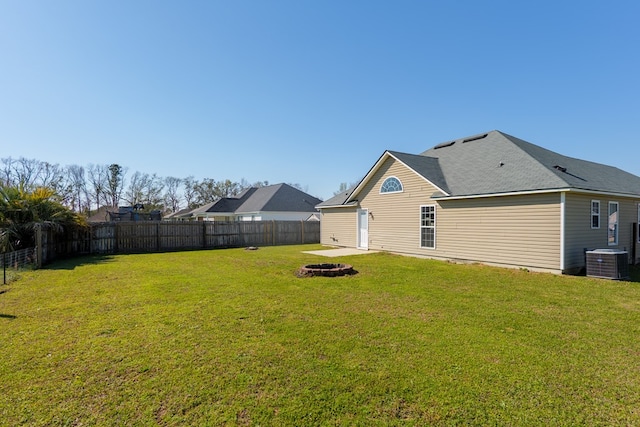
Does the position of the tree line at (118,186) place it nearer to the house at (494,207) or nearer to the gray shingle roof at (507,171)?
the house at (494,207)

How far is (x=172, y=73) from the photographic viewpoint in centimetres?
1274

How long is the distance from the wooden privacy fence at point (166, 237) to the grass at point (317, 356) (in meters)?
7.25

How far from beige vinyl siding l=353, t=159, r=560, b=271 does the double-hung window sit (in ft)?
0.55

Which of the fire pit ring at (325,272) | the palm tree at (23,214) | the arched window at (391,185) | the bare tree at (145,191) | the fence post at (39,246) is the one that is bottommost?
the fire pit ring at (325,272)

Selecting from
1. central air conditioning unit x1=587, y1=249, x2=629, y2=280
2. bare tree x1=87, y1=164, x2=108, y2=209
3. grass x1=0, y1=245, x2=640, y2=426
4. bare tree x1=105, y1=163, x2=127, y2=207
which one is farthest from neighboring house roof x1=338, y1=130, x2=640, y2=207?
bare tree x1=87, y1=164, x2=108, y2=209

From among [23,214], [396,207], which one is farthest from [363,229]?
[23,214]

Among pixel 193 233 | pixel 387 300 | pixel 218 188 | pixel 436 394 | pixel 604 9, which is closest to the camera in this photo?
pixel 436 394

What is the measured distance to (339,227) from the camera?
18.3 meters

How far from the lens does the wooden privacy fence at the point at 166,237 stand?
44.4ft

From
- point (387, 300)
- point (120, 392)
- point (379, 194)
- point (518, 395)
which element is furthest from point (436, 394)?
point (379, 194)

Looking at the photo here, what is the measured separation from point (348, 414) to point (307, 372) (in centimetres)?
80

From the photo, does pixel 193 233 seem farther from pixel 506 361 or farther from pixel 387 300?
pixel 506 361

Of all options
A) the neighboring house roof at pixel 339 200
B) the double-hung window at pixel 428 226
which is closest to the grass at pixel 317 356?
the double-hung window at pixel 428 226

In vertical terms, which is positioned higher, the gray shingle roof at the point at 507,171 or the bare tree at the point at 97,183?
the bare tree at the point at 97,183
